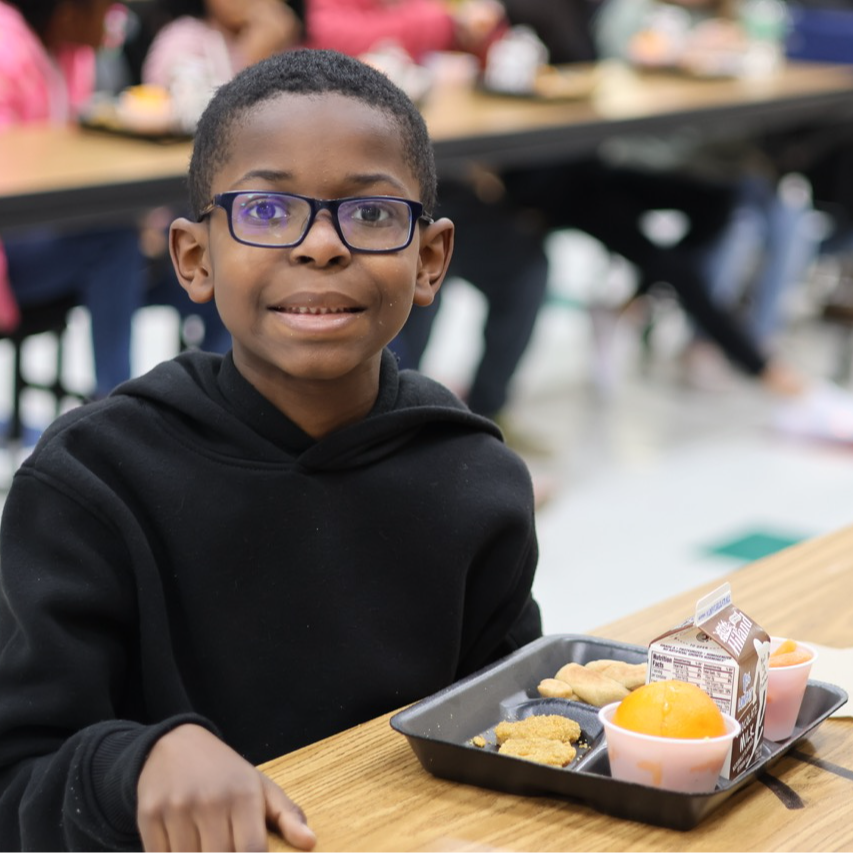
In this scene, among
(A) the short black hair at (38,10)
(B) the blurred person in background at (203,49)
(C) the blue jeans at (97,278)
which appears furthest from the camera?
(A) the short black hair at (38,10)

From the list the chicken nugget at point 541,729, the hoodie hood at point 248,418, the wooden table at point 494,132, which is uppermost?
the wooden table at point 494,132

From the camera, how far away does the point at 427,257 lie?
3.83ft

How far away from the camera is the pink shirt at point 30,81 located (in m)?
3.09

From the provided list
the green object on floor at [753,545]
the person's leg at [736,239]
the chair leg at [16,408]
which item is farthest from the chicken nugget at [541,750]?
the person's leg at [736,239]

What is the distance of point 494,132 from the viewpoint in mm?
3285

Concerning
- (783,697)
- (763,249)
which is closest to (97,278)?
(783,697)

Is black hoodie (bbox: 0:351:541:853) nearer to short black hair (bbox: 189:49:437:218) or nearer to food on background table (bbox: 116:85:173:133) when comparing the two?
short black hair (bbox: 189:49:437:218)

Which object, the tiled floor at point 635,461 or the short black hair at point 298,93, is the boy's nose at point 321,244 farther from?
the tiled floor at point 635,461

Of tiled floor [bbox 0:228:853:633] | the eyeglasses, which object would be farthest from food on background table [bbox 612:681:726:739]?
tiled floor [bbox 0:228:853:633]

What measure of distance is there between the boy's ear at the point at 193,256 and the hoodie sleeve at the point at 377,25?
3.16 m

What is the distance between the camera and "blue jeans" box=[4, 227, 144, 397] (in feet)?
9.59

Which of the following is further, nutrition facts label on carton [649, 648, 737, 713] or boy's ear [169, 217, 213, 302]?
boy's ear [169, 217, 213, 302]

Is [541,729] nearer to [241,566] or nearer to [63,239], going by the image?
[241,566]

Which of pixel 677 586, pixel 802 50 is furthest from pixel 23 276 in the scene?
pixel 802 50
